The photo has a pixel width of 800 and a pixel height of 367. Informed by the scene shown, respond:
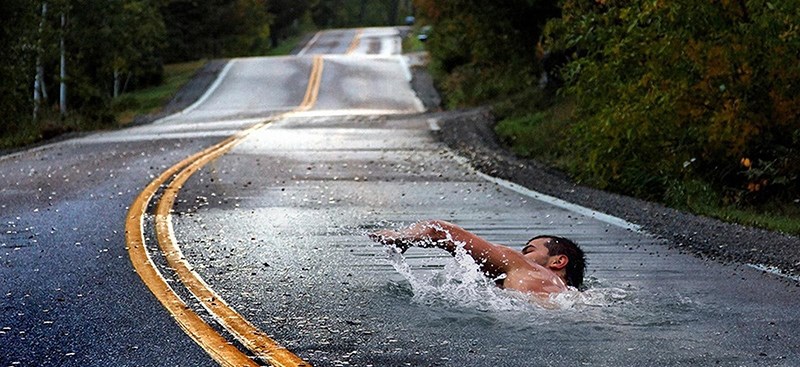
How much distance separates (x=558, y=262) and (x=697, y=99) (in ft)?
25.0

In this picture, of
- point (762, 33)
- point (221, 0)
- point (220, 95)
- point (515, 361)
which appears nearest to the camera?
point (515, 361)

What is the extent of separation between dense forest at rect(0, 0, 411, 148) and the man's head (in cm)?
2237

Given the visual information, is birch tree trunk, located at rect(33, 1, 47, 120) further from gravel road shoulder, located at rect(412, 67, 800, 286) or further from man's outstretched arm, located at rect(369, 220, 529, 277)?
man's outstretched arm, located at rect(369, 220, 529, 277)

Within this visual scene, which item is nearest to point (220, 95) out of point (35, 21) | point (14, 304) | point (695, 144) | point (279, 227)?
Result: point (35, 21)

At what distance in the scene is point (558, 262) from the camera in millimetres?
7160

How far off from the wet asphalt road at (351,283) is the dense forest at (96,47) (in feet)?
40.7

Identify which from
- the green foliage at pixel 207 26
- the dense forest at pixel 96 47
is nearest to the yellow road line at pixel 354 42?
the dense forest at pixel 96 47

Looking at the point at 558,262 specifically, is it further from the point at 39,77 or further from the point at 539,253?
the point at 39,77

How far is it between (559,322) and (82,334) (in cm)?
242

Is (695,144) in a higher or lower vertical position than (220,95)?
higher

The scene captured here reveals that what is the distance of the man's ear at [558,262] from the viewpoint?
23.4 feet

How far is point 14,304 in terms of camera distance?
709 centimetres

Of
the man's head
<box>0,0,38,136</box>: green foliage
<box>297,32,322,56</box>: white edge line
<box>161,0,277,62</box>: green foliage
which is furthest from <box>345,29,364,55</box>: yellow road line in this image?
the man's head

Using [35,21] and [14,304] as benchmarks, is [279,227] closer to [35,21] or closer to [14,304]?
[14,304]
